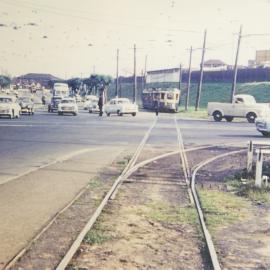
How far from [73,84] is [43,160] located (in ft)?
351

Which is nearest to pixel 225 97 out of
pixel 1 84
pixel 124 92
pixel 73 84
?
pixel 124 92

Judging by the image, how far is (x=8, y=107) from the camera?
34.1m

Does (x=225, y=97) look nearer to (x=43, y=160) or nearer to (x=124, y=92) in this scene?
(x=124, y=92)

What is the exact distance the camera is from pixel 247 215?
7.62 m

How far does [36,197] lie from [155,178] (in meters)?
3.44

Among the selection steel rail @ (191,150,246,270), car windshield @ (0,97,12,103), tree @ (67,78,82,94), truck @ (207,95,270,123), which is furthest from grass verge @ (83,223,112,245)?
tree @ (67,78,82,94)

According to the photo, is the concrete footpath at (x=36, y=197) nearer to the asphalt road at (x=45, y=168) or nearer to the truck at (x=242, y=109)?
the asphalt road at (x=45, y=168)

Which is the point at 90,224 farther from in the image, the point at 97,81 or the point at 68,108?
the point at 97,81

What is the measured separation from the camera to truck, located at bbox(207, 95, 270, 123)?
35.9m

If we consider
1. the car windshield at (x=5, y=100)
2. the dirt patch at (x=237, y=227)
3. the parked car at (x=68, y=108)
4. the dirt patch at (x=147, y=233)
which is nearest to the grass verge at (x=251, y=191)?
the dirt patch at (x=237, y=227)

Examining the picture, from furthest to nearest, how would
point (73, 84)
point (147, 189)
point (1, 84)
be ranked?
point (1, 84)
point (73, 84)
point (147, 189)

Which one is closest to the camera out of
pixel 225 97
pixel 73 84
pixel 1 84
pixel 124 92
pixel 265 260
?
pixel 265 260

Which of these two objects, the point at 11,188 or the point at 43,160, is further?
the point at 43,160

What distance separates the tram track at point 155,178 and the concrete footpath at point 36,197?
66 centimetres
